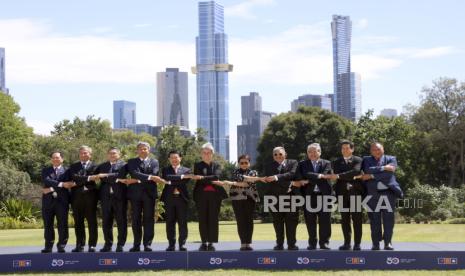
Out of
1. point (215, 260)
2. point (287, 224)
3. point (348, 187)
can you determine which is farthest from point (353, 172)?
point (215, 260)

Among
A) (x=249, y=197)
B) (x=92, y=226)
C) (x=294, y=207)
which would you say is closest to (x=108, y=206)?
(x=92, y=226)

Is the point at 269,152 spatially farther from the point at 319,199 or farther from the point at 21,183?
the point at 319,199

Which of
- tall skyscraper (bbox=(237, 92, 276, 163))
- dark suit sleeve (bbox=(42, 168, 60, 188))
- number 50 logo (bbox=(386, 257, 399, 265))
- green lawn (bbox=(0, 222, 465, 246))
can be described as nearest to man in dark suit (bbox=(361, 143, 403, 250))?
number 50 logo (bbox=(386, 257, 399, 265))

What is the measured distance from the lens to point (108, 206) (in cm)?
1198

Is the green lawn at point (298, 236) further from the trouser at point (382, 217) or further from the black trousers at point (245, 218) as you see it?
the black trousers at point (245, 218)

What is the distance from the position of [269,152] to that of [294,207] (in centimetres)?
3269

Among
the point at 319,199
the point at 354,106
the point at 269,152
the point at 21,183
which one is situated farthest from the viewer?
the point at 354,106

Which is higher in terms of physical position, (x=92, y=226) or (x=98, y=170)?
(x=98, y=170)

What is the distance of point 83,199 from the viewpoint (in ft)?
39.5

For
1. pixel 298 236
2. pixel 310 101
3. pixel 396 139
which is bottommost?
pixel 298 236

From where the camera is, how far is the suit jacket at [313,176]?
11703 millimetres

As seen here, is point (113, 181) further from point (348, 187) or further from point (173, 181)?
point (348, 187)

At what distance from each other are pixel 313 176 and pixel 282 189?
58 centimetres

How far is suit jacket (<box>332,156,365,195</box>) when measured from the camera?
11.6 meters
